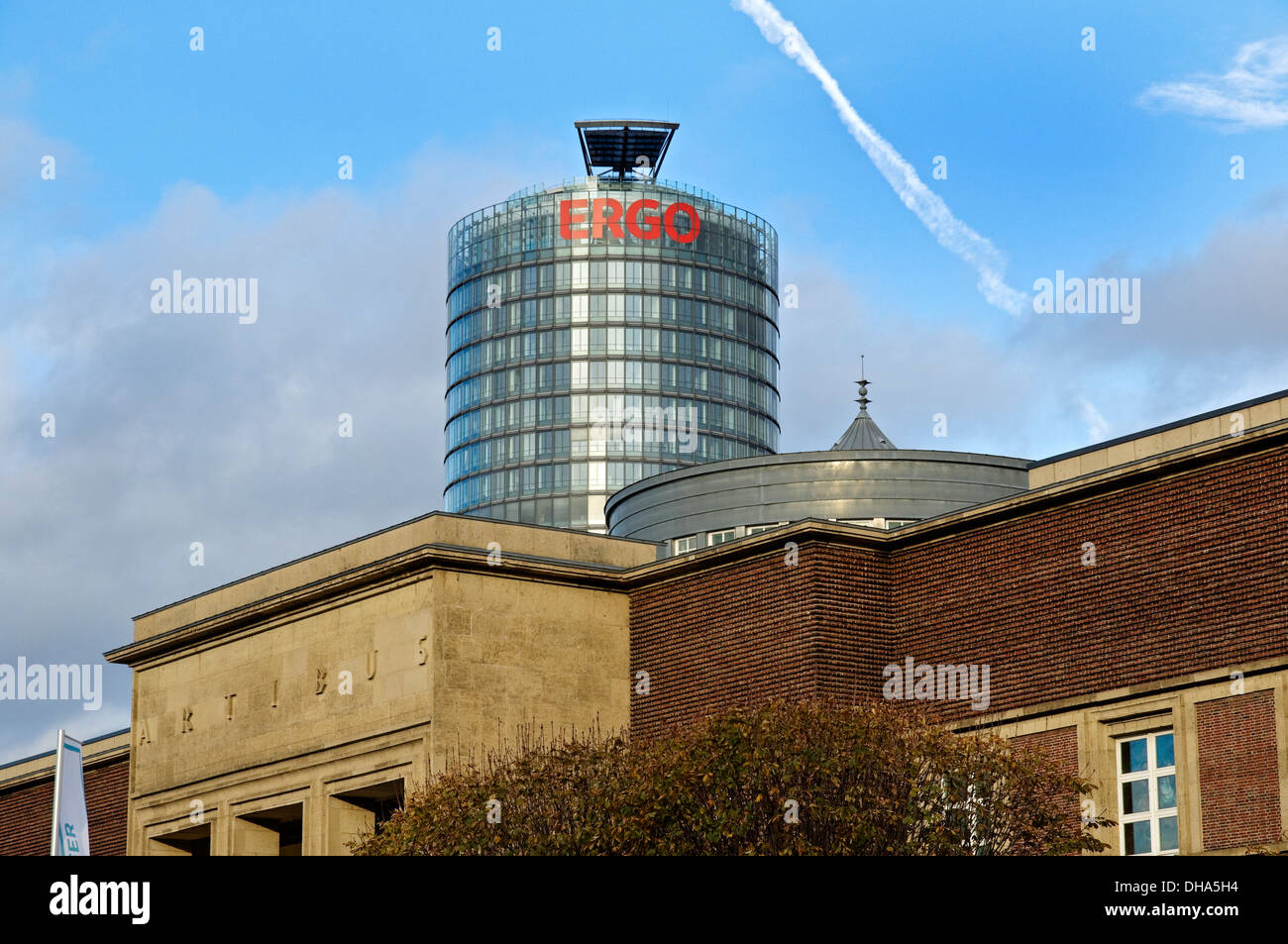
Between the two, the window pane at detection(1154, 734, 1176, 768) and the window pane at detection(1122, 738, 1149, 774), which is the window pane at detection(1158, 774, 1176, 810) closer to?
the window pane at detection(1154, 734, 1176, 768)

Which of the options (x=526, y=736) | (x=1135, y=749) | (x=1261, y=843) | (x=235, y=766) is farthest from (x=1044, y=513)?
(x=235, y=766)

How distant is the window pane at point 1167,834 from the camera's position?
3769 cm

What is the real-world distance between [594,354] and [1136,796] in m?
122

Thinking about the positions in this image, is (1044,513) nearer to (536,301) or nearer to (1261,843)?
(1261,843)

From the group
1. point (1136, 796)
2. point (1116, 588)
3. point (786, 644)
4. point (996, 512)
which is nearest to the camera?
point (1136, 796)

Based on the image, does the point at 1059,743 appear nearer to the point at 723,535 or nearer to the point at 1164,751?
the point at 1164,751

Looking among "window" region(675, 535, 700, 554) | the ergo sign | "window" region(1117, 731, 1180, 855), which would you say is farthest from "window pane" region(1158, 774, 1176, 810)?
the ergo sign

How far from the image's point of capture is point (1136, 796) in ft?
127

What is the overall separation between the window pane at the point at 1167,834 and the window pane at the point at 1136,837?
0.26 metres

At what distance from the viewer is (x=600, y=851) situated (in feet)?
108

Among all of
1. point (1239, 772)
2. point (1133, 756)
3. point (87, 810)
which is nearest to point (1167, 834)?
point (1133, 756)

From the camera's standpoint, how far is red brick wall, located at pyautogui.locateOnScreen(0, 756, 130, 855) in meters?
61.3

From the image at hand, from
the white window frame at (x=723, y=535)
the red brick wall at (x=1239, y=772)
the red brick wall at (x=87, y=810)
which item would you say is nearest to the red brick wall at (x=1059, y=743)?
the red brick wall at (x=1239, y=772)

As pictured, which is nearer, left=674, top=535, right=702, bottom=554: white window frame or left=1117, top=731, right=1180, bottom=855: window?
left=1117, top=731, right=1180, bottom=855: window
